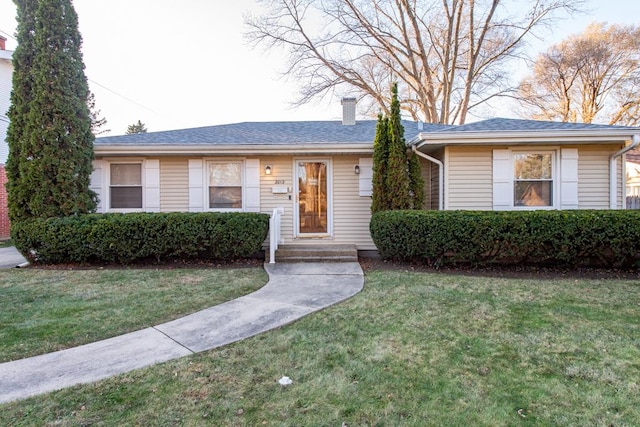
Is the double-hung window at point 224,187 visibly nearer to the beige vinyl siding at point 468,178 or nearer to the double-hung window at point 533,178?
the beige vinyl siding at point 468,178

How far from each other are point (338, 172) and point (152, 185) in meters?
4.12

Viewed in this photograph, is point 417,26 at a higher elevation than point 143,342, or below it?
higher

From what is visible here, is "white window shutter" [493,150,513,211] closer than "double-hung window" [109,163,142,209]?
Yes

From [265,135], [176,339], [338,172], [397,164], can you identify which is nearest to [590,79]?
[397,164]

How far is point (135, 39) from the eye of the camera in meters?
12.8

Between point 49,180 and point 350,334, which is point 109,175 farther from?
point 350,334

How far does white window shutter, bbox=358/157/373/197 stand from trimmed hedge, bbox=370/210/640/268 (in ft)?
5.10

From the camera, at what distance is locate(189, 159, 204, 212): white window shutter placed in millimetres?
7859

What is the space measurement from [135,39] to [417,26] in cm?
1280

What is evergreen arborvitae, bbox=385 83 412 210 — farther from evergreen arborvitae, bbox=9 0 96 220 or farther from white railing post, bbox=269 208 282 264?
evergreen arborvitae, bbox=9 0 96 220

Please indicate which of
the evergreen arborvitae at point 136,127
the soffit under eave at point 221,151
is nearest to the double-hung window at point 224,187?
the soffit under eave at point 221,151

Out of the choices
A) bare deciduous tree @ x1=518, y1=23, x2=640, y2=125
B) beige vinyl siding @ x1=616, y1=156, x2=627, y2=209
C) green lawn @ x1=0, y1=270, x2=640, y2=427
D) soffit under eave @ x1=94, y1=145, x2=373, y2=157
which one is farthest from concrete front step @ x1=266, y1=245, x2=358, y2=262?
bare deciduous tree @ x1=518, y1=23, x2=640, y2=125

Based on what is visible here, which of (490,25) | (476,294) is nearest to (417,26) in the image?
(490,25)

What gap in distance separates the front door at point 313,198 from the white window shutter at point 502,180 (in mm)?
3450
